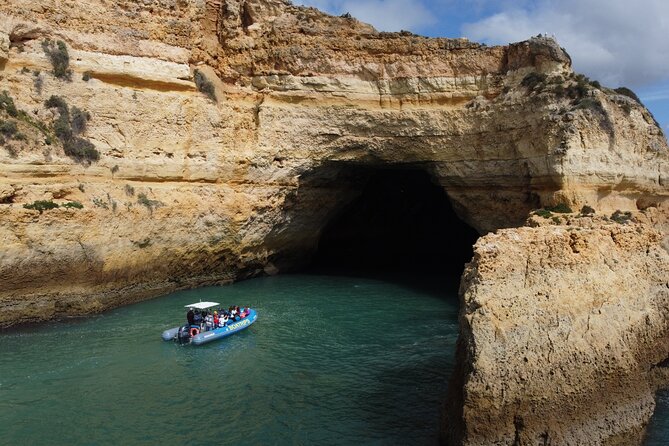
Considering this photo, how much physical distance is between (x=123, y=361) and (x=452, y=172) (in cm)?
1626

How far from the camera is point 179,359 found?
1499 centimetres

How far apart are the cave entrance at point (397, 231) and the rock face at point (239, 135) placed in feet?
20.5

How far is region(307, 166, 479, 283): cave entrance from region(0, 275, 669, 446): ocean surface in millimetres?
12351

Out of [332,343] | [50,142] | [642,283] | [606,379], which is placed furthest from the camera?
[50,142]

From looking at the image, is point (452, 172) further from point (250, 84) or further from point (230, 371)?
point (230, 371)

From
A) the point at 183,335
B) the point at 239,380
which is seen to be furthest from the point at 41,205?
the point at 239,380

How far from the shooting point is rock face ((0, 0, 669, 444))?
1897 centimetres

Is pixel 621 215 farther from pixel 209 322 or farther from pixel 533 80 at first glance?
pixel 209 322

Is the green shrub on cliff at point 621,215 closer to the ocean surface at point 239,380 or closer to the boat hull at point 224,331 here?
the ocean surface at point 239,380

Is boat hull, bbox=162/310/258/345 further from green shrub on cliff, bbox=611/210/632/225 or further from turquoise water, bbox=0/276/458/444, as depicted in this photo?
green shrub on cliff, bbox=611/210/632/225

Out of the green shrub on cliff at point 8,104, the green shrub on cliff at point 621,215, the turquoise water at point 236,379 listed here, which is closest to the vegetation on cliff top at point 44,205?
the green shrub on cliff at point 8,104

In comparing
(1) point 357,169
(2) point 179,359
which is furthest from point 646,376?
(1) point 357,169

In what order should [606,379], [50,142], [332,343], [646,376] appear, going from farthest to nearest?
Answer: [50,142], [332,343], [646,376], [606,379]

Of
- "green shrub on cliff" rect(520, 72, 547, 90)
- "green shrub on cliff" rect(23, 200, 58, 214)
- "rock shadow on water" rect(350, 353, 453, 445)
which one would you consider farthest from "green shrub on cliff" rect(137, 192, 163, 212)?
"green shrub on cliff" rect(520, 72, 547, 90)
